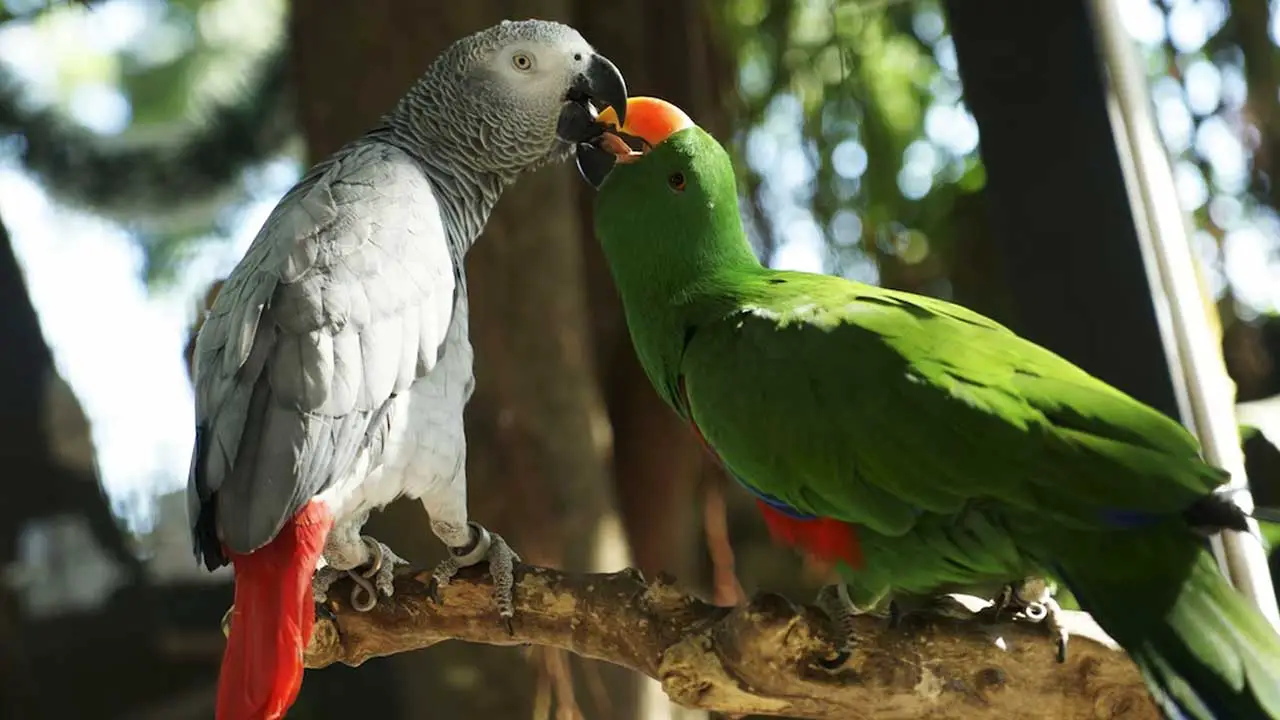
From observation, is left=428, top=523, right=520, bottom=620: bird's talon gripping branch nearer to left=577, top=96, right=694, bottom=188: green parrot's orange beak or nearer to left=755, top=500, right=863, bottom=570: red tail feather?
left=755, top=500, right=863, bottom=570: red tail feather

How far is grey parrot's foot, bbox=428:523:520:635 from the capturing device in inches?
42.6

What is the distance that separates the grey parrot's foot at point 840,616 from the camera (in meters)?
0.90

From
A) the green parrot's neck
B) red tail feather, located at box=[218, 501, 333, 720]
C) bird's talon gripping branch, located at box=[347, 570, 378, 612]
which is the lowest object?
bird's talon gripping branch, located at box=[347, 570, 378, 612]

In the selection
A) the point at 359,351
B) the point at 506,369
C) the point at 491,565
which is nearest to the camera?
the point at 359,351

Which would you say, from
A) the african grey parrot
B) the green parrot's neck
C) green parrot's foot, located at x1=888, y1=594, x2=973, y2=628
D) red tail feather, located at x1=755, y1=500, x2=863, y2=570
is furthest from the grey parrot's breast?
green parrot's foot, located at x1=888, y1=594, x2=973, y2=628

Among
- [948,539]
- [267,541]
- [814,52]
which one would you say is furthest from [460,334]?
[814,52]

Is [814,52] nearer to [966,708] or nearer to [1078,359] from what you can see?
[1078,359]

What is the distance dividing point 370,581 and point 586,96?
608mm

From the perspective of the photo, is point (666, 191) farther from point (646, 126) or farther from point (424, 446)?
point (424, 446)

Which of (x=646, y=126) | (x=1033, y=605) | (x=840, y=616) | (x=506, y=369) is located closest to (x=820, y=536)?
(x=840, y=616)

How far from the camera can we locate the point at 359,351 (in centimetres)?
98

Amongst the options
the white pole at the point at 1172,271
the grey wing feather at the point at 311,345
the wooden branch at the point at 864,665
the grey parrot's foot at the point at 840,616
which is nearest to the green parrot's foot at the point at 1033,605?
the wooden branch at the point at 864,665

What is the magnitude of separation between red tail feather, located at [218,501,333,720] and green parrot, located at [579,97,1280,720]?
37 centimetres

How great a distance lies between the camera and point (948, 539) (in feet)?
2.81
